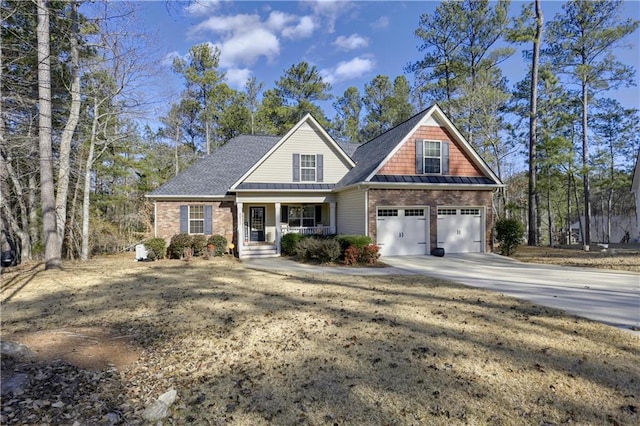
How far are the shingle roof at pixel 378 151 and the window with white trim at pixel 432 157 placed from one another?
1209 millimetres

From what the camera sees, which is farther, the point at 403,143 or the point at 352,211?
the point at 352,211

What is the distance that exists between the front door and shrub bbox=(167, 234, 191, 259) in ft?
12.1

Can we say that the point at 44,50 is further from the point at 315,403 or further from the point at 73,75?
the point at 315,403

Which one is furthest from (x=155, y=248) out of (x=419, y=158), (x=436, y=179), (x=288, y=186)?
(x=436, y=179)

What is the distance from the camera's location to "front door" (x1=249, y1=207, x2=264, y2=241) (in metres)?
18.1

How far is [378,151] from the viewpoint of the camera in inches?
647

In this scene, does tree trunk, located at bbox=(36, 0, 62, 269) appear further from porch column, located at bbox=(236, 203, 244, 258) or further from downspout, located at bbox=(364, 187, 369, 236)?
downspout, located at bbox=(364, 187, 369, 236)

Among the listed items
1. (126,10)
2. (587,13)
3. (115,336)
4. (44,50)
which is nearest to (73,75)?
(44,50)

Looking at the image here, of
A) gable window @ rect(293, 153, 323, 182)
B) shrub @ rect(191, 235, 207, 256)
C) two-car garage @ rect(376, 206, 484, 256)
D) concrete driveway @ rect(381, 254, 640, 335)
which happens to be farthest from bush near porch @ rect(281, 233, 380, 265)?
shrub @ rect(191, 235, 207, 256)

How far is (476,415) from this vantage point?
302 centimetres

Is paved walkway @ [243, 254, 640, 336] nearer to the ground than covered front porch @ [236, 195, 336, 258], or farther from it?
nearer to the ground

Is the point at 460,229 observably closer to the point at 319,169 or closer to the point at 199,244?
the point at 319,169

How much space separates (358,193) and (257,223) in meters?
6.33

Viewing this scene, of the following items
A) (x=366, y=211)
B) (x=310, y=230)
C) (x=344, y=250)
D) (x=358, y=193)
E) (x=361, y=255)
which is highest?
(x=358, y=193)
